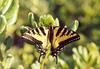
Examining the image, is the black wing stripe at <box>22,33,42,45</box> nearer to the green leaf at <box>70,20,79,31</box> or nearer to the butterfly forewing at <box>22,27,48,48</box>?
the butterfly forewing at <box>22,27,48,48</box>

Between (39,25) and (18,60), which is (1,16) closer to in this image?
(39,25)

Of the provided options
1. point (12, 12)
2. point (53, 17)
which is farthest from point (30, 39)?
point (53, 17)

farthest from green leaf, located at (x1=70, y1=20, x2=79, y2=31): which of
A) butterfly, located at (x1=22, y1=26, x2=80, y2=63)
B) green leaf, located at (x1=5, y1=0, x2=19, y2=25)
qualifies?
green leaf, located at (x1=5, y1=0, x2=19, y2=25)

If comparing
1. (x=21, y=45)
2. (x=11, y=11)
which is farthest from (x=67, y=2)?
(x=11, y=11)

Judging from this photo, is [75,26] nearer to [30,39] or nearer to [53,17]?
[30,39]

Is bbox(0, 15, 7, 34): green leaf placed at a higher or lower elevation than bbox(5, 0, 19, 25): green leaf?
lower
